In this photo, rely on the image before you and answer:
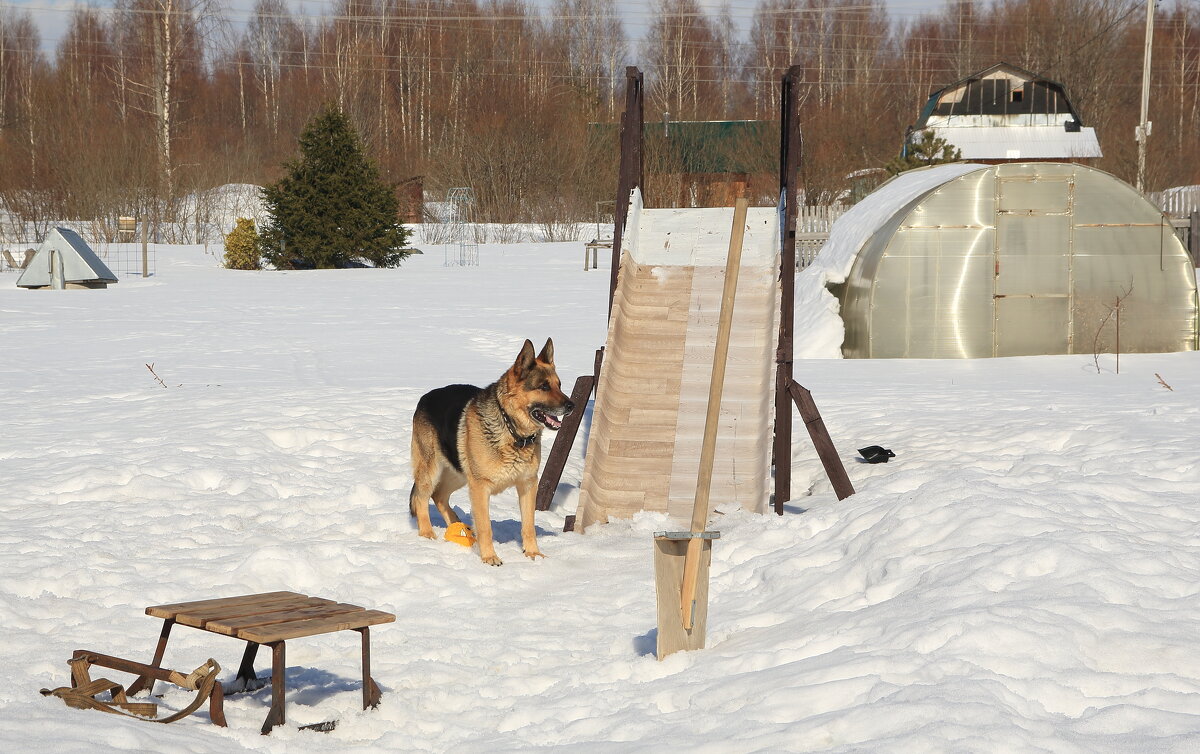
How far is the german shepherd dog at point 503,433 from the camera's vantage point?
21.9 ft

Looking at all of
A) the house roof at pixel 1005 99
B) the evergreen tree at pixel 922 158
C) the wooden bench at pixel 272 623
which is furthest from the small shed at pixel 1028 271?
the house roof at pixel 1005 99

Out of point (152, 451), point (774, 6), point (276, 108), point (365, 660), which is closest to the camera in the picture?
point (365, 660)

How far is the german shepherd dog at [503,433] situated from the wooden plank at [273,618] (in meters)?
2.26

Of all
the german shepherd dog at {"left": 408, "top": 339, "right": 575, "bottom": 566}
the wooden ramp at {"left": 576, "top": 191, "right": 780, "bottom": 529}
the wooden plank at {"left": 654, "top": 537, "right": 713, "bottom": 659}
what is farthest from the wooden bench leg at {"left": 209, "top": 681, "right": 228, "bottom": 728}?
the wooden ramp at {"left": 576, "top": 191, "right": 780, "bottom": 529}

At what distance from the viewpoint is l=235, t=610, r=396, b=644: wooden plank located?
12.6ft

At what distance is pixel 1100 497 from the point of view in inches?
252

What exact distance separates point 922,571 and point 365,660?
256 centimetres

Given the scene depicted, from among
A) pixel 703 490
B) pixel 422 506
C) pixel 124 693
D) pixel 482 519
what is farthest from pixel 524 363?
pixel 124 693

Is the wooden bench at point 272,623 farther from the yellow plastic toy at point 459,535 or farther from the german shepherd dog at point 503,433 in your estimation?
the yellow plastic toy at point 459,535

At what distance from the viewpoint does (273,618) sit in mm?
4098

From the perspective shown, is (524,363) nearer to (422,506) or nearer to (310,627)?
(422,506)

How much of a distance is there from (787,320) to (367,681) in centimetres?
495

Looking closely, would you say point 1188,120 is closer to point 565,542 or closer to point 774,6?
point 774,6

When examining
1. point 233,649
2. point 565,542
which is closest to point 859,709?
point 233,649
